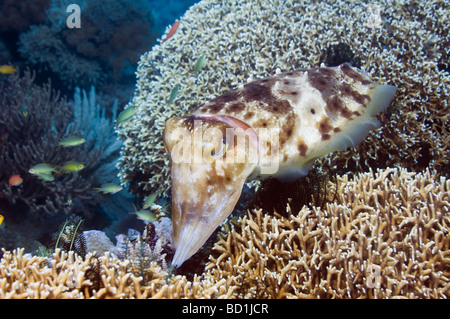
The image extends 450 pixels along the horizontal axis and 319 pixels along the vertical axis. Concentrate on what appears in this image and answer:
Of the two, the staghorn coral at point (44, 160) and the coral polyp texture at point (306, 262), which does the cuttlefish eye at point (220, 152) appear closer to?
the coral polyp texture at point (306, 262)

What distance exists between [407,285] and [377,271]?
0.29m

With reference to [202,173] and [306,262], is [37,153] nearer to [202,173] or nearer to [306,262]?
[202,173]

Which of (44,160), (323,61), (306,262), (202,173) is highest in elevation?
(323,61)

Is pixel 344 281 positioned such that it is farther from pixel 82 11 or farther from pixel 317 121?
pixel 82 11

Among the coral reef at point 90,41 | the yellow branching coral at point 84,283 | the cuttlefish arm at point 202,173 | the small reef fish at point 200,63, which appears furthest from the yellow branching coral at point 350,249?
the coral reef at point 90,41

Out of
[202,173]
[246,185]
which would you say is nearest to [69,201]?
[246,185]

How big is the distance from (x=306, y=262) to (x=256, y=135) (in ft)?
4.50

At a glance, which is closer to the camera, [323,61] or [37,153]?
[323,61]

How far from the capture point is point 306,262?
278 centimetres

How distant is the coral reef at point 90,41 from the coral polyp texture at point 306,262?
10.8 meters

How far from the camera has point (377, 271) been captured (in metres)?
2.53

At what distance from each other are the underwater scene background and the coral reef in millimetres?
138

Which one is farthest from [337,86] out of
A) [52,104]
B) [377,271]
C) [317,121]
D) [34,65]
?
[34,65]

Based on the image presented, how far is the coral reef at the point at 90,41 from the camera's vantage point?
1105 cm
